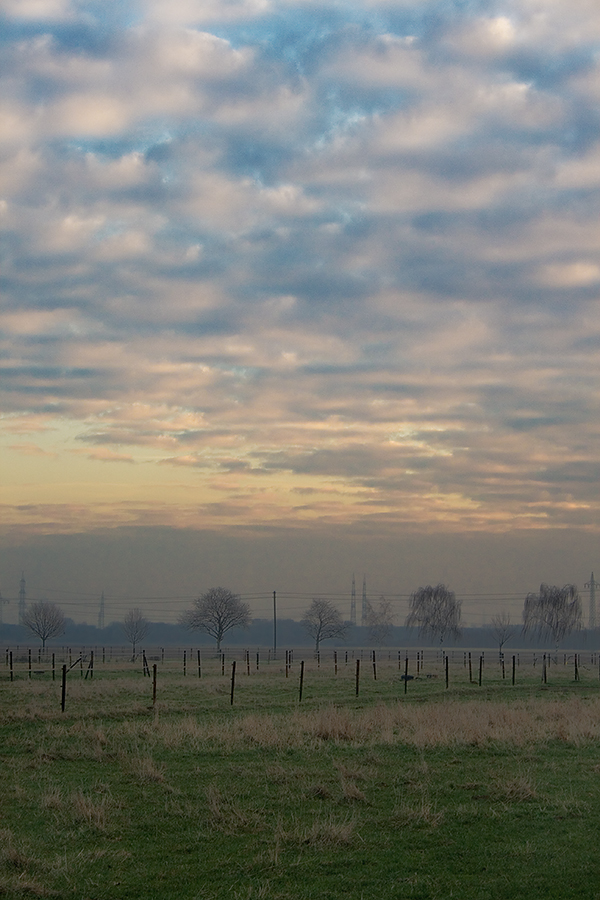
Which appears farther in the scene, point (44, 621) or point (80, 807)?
point (44, 621)

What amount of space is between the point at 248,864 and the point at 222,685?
28940 millimetres

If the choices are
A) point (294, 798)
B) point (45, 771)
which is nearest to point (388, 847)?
point (294, 798)

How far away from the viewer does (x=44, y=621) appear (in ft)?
368

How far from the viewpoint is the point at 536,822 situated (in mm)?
13164

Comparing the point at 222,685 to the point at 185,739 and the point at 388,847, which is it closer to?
the point at 185,739

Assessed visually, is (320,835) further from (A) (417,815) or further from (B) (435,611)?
(B) (435,611)

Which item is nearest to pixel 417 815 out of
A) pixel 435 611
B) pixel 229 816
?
pixel 229 816

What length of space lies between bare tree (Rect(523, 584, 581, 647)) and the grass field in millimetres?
68712

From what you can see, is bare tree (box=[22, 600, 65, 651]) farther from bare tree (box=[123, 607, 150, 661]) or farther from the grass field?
the grass field

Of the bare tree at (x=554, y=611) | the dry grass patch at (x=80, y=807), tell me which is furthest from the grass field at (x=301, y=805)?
the bare tree at (x=554, y=611)

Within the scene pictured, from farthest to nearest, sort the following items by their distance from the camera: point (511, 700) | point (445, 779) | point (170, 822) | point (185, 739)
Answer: point (511, 700) → point (185, 739) → point (445, 779) → point (170, 822)

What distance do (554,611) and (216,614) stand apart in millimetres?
46090

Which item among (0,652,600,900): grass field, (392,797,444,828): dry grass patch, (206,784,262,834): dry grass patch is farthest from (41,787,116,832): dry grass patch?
(392,797,444,828): dry grass patch

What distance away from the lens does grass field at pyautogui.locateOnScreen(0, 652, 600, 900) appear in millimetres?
10430
